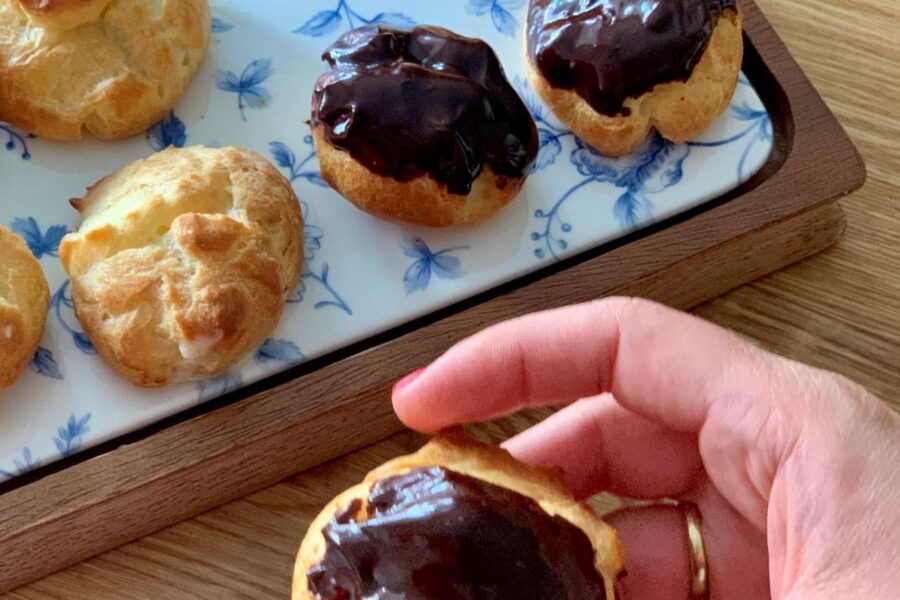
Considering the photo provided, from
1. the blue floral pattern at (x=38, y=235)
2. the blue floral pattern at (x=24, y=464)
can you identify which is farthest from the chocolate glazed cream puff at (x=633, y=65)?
the blue floral pattern at (x=24, y=464)

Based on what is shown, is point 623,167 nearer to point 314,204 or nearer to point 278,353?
point 314,204

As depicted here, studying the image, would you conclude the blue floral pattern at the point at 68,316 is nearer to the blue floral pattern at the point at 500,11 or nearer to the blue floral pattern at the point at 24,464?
the blue floral pattern at the point at 24,464

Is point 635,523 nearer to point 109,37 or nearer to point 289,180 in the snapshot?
point 289,180

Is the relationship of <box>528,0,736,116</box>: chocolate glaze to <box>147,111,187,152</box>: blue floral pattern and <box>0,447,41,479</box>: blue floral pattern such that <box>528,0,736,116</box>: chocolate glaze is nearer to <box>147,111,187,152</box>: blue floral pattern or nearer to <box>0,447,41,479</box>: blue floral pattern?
<box>147,111,187,152</box>: blue floral pattern

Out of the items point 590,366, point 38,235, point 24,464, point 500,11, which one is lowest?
point 24,464

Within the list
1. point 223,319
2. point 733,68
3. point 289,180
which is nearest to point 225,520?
point 223,319

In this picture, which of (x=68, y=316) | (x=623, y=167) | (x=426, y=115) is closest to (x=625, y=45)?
(x=623, y=167)
